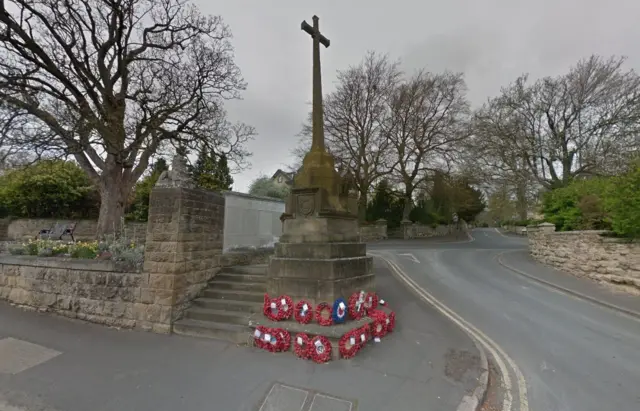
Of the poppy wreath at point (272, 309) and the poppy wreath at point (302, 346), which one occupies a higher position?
the poppy wreath at point (272, 309)

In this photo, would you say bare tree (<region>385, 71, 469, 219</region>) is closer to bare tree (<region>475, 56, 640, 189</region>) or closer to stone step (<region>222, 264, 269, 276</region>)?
bare tree (<region>475, 56, 640, 189</region>)

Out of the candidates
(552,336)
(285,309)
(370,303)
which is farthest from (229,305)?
(552,336)

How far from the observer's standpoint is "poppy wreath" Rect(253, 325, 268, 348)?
4.97 m

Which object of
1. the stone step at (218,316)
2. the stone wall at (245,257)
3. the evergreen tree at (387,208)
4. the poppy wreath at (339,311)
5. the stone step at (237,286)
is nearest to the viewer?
the poppy wreath at (339,311)

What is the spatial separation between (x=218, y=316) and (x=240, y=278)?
1142 millimetres

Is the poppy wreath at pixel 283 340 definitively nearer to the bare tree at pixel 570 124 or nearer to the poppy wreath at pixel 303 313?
the poppy wreath at pixel 303 313

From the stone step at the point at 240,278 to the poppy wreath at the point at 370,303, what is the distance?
2.14m

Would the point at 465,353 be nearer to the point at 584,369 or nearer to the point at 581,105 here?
the point at 584,369

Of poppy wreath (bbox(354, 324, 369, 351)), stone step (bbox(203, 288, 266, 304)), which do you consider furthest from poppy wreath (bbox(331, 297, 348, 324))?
stone step (bbox(203, 288, 266, 304))

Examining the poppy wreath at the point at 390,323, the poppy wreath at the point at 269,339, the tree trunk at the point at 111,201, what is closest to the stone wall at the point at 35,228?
the tree trunk at the point at 111,201

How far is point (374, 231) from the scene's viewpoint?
1082 inches

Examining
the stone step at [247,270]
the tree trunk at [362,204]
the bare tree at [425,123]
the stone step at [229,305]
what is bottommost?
the stone step at [229,305]

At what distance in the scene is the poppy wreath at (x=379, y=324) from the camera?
211 inches

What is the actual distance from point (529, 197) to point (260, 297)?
22384 millimetres
